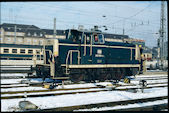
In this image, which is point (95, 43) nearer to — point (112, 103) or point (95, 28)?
point (95, 28)

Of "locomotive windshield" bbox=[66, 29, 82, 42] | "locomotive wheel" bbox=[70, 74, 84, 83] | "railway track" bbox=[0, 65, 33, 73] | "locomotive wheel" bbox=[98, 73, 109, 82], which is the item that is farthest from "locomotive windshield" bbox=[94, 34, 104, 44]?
"railway track" bbox=[0, 65, 33, 73]

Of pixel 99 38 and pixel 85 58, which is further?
pixel 99 38

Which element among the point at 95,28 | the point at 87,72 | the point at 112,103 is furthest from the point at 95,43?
the point at 112,103

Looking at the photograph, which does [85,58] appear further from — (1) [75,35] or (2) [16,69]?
(2) [16,69]

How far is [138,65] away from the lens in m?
15.2

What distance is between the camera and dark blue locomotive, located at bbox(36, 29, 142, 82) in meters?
11.8

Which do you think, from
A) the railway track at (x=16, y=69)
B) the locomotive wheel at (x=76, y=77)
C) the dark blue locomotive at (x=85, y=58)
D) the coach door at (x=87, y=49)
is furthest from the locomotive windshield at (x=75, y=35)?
the railway track at (x=16, y=69)

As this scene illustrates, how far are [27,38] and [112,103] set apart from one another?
6639cm

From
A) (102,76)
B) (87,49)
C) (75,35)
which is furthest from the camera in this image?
(102,76)

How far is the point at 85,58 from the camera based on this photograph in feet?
42.0

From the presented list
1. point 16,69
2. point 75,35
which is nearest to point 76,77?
point 75,35

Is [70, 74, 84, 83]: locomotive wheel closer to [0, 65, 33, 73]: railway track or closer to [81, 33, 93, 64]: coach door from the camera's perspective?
[81, 33, 93, 64]: coach door

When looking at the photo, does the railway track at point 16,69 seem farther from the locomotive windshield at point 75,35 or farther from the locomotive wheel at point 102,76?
the locomotive wheel at point 102,76

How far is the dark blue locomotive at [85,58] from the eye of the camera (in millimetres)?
11781
